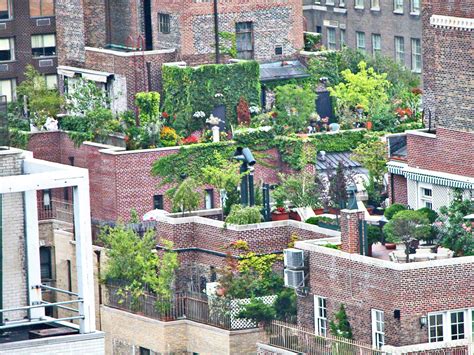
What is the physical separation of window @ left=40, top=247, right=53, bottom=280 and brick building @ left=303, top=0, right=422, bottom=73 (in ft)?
104

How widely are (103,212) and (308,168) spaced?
7.69 m

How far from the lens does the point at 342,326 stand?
66.4 m

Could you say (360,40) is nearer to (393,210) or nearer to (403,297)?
(393,210)

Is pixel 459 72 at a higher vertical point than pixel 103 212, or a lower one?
higher

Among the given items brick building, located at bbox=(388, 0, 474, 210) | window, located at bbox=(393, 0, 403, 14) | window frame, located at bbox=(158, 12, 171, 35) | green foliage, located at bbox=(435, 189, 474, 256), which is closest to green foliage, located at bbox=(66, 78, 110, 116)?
window frame, located at bbox=(158, 12, 171, 35)

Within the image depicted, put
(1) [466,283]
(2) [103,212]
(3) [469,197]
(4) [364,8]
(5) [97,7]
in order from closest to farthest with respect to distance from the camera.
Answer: (1) [466,283]
(3) [469,197]
(2) [103,212]
(5) [97,7]
(4) [364,8]

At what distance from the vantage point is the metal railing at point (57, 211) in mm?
90875

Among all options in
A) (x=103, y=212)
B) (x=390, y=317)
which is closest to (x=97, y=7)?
(x=103, y=212)

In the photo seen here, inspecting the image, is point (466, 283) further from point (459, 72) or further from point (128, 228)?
point (128, 228)

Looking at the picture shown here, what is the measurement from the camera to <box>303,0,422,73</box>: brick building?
118875 millimetres

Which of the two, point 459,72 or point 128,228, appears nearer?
point 459,72

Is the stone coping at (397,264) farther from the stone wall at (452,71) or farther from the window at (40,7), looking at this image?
the window at (40,7)

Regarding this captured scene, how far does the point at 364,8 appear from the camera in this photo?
12456cm

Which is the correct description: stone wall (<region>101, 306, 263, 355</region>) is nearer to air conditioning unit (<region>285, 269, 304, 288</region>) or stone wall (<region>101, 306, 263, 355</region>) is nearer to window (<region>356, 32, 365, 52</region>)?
air conditioning unit (<region>285, 269, 304, 288</region>)
